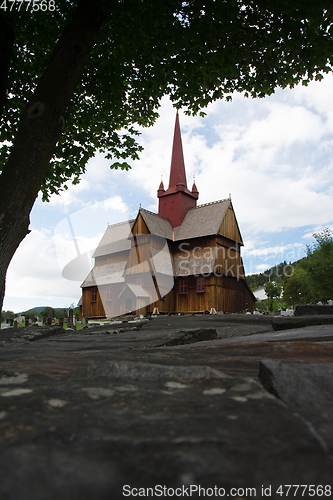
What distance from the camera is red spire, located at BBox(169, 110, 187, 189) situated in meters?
40.8

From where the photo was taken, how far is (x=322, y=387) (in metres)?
1.67

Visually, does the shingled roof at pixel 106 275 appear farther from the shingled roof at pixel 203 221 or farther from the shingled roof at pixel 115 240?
the shingled roof at pixel 203 221

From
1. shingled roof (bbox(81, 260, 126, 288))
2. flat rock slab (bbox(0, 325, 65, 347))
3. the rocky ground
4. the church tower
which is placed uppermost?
the church tower

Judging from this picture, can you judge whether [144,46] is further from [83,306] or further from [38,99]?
[83,306]

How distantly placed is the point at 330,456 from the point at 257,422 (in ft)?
0.87

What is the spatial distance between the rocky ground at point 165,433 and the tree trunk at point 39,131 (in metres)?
3.20

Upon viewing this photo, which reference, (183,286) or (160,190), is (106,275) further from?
(160,190)

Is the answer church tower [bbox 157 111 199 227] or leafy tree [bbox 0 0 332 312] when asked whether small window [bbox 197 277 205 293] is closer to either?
church tower [bbox 157 111 199 227]

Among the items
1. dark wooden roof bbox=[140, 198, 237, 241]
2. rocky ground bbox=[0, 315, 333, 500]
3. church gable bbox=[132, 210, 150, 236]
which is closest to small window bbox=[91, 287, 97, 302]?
church gable bbox=[132, 210, 150, 236]

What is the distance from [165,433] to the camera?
3.86 ft

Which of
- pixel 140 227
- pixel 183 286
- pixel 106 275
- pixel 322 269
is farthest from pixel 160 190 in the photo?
pixel 322 269

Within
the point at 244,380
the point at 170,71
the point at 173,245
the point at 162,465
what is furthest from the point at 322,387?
the point at 173,245

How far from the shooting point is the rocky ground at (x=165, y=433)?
0.89m

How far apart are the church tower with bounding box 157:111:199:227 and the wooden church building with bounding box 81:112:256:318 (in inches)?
4.8
